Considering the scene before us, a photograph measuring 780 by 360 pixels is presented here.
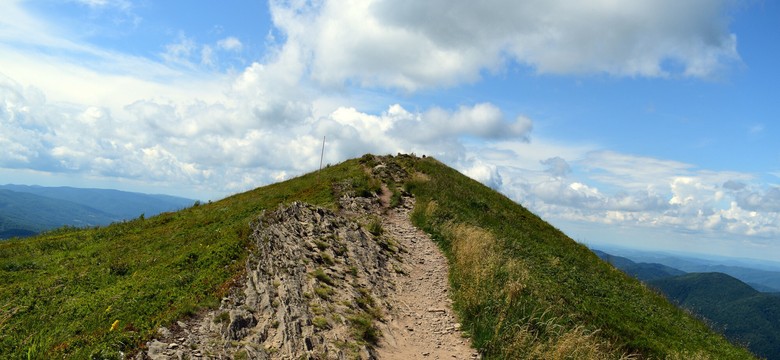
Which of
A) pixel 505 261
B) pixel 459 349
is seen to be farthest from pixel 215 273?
pixel 505 261

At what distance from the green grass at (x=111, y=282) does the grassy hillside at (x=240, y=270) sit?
0.17 feet

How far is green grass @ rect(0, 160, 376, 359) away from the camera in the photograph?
11539mm

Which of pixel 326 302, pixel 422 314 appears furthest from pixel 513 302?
pixel 326 302

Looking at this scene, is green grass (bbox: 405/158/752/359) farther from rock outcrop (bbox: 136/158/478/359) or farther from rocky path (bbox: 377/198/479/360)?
rock outcrop (bbox: 136/158/478/359)

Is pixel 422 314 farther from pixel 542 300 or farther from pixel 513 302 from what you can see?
pixel 542 300

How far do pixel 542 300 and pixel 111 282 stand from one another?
56.0 ft

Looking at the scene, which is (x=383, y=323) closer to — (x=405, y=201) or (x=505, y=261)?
(x=505, y=261)

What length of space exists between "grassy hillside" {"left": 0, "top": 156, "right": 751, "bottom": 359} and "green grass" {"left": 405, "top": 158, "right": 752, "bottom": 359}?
0.07m

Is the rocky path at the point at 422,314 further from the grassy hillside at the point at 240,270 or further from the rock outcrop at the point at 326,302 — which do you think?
the grassy hillside at the point at 240,270

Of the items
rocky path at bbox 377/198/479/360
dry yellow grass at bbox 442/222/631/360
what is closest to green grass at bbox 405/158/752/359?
dry yellow grass at bbox 442/222/631/360

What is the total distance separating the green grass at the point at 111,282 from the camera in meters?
11.5

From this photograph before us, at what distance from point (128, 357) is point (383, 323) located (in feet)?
24.3

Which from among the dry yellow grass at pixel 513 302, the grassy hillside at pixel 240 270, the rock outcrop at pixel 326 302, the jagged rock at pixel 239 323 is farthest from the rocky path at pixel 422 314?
the jagged rock at pixel 239 323

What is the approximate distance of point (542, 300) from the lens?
1519 centimetres
